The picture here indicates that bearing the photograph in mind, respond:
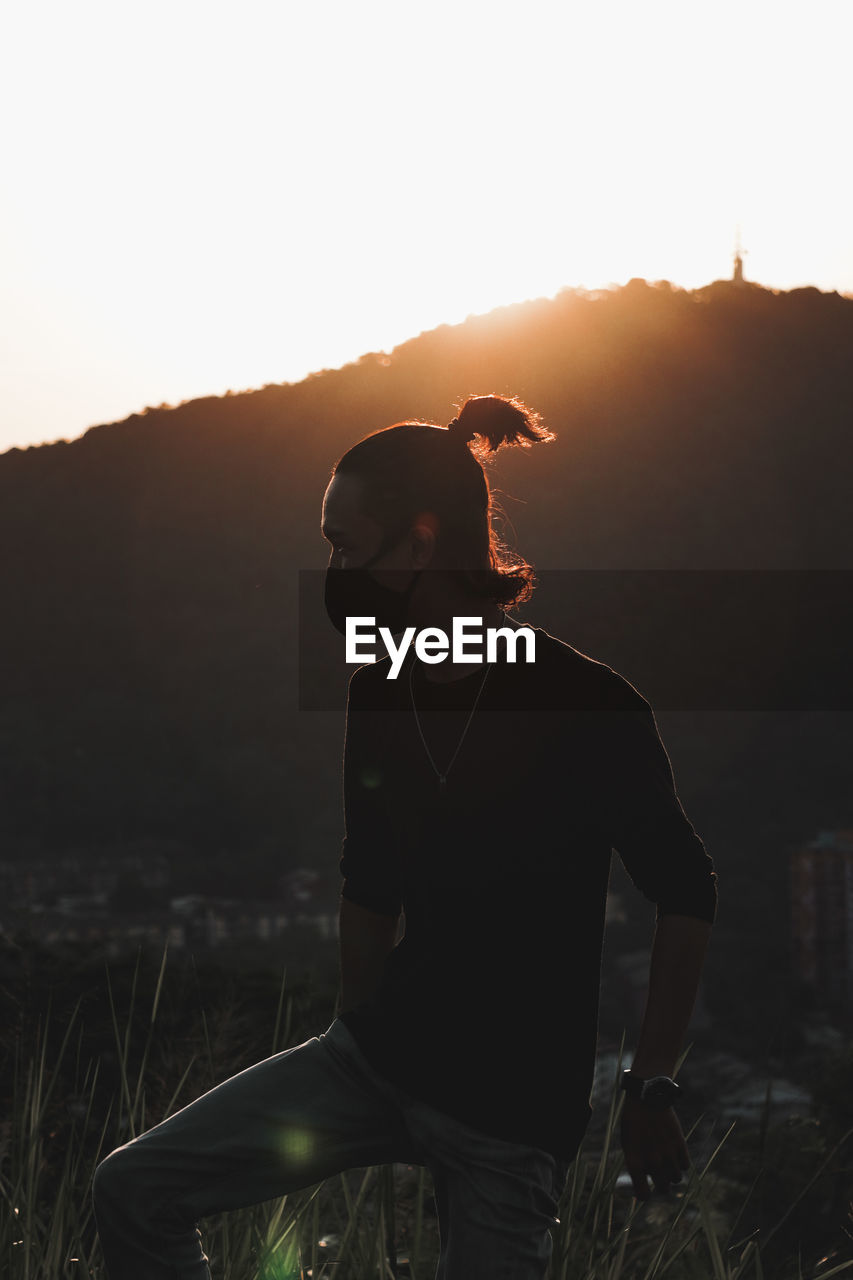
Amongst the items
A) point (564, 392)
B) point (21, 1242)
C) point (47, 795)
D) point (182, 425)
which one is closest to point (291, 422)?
point (182, 425)

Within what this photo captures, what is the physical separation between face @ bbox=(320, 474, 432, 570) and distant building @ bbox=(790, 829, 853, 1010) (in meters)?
59.0

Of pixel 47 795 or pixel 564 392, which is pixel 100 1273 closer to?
pixel 47 795

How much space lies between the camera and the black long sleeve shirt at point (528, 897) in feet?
5.03

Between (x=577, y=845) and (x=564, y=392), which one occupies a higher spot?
(x=564, y=392)

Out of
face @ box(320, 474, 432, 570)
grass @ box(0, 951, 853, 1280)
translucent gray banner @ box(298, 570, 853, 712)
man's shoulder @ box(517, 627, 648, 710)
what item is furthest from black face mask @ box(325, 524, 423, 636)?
translucent gray banner @ box(298, 570, 853, 712)

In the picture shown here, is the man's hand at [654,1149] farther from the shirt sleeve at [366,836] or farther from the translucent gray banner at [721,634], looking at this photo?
the translucent gray banner at [721,634]

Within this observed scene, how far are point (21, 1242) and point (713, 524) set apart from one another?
68616 millimetres

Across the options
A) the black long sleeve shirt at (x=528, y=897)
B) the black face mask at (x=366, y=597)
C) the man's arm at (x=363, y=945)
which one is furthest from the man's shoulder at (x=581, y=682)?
the man's arm at (x=363, y=945)

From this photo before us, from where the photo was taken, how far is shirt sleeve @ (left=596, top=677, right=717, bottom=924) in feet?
5.01

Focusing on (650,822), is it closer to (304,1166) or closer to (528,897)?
(528,897)

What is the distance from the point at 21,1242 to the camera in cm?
223

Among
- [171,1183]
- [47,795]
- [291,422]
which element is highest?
[291,422]

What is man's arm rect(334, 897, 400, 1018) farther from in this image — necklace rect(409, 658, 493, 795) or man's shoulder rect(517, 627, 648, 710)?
man's shoulder rect(517, 627, 648, 710)

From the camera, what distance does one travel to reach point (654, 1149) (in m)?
1.50
